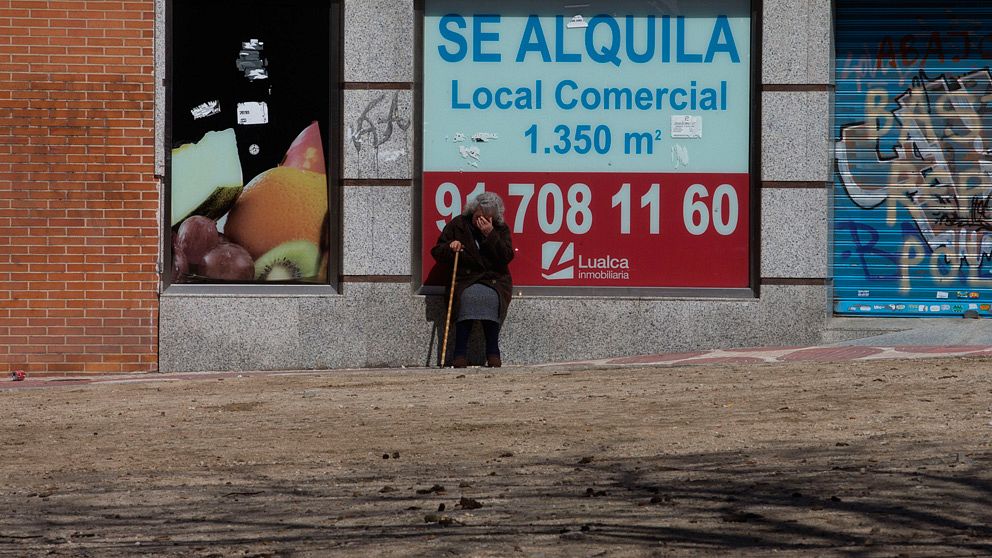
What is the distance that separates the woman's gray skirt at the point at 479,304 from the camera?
12211 mm

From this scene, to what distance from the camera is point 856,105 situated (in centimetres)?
1284

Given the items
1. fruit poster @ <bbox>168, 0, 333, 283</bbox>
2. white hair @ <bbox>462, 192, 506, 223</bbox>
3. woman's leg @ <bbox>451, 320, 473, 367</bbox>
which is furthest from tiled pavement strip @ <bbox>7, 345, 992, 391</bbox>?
white hair @ <bbox>462, 192, 506, 223</bbox>

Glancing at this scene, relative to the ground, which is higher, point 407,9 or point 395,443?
point 407,9

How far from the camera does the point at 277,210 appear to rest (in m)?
12.8

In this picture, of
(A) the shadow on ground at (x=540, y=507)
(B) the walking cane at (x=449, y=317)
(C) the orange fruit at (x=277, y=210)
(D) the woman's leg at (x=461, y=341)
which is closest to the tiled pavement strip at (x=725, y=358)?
(B) the walking cane at (x=449, y=317)

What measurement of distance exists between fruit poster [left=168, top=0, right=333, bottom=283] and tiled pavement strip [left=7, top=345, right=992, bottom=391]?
3.24 ft

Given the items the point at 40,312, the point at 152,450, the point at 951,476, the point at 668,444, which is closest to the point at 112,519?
the point at 152,450

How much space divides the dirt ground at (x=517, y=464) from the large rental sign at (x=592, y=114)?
6.13ft

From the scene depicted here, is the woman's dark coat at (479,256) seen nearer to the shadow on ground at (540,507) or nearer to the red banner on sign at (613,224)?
the red banner on sign at (613,224)

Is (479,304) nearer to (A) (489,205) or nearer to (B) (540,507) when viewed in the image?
(A) (489,205)

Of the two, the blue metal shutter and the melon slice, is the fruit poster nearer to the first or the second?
the melon slice

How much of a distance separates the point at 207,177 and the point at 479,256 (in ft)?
7.76

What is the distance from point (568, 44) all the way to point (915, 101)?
2928 millimetres

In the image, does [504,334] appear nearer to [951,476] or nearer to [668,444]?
[668,444]
